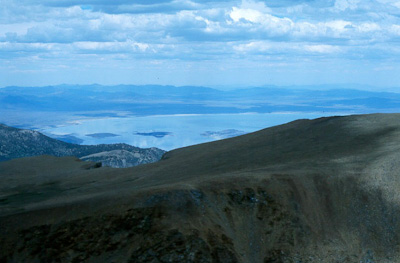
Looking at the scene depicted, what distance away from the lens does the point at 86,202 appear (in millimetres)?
36812

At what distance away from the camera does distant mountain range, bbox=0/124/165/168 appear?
464ft

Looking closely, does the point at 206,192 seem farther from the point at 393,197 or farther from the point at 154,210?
the point at 393,197

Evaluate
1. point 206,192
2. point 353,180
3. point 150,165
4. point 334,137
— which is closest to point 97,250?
point 206,192

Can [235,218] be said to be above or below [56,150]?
above

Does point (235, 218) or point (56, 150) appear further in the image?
point (56, 150)

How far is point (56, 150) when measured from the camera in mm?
165500

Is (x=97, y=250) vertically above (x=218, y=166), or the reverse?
(x=218, y=166)

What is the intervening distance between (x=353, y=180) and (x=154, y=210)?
1781 centimetres

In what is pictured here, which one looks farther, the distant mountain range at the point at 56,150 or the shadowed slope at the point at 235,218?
the distant mountain range at the point at 56,150

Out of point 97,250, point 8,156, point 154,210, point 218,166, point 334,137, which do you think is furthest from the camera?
point 8,156

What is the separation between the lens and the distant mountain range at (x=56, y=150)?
141 meters

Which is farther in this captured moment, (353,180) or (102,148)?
(102,148)

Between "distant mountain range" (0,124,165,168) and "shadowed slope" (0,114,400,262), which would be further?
"distant mountain range" (0,124,165,168)

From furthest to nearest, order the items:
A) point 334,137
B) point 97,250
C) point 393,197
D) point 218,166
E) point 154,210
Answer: point 334,137 < point 218,166 < point 393,197 < point 154,210 < point 97,250
